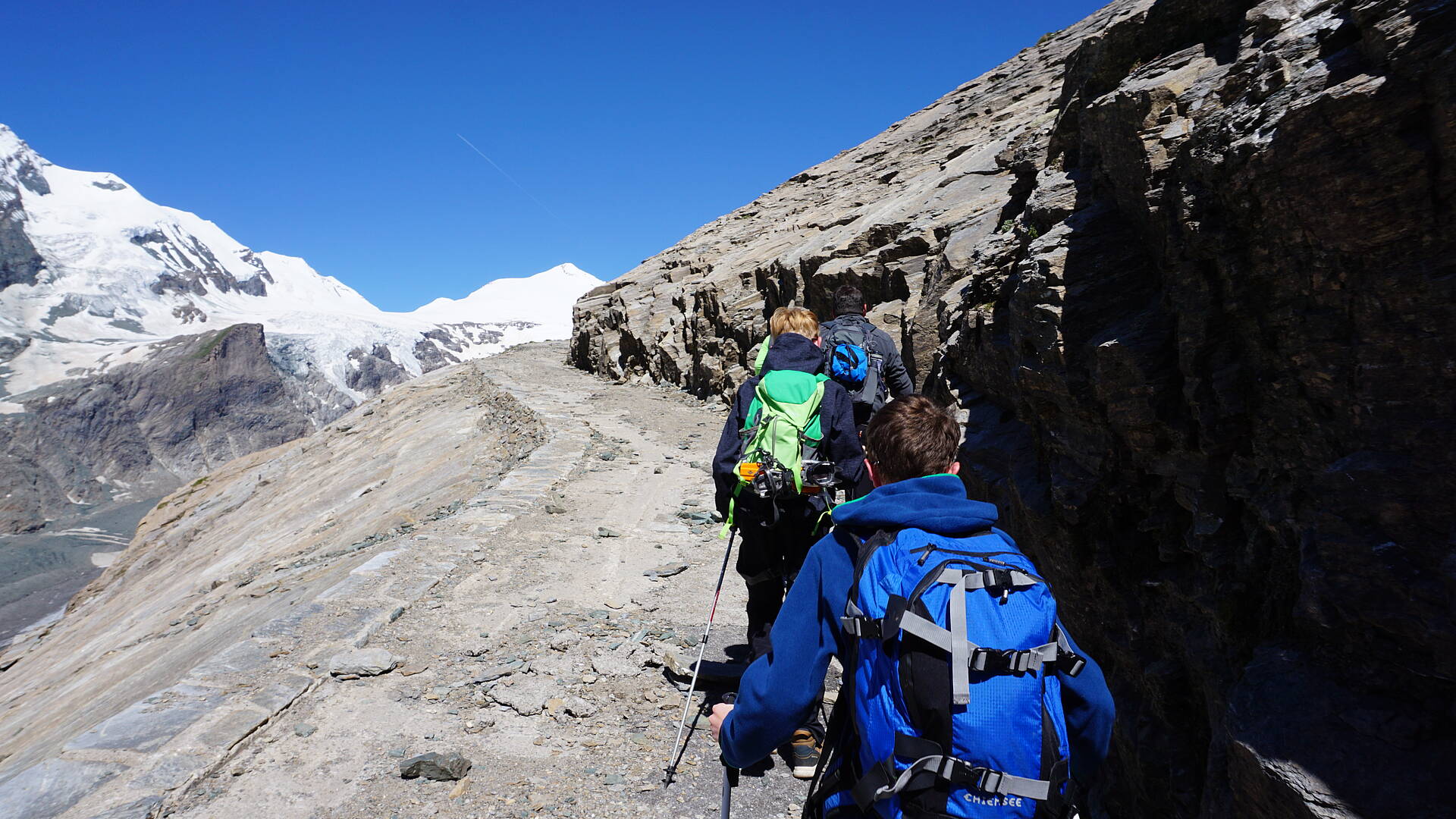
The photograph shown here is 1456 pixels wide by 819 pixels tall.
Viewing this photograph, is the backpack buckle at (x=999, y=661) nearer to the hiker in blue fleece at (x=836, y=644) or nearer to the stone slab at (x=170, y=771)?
the hiker in blue fleece at (x=836, y=644)

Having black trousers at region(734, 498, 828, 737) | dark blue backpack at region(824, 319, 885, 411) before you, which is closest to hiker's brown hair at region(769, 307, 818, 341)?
dark blue backpack at region(824, 319, 885, 411)

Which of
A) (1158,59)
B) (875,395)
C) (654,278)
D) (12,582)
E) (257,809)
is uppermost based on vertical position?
(654,278)

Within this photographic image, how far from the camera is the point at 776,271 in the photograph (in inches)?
776

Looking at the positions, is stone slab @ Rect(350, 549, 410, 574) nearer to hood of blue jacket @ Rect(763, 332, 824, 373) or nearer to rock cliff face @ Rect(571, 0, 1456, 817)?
hood of blue jacket @ Rect(763, 332, 824, 373)

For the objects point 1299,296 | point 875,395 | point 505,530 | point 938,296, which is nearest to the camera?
point 1299,296

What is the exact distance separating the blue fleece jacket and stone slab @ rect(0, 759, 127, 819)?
4.14 meters

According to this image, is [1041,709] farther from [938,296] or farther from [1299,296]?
[938,296]

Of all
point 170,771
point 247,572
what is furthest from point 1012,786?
point 247,572

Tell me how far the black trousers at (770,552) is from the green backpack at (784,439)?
195mm

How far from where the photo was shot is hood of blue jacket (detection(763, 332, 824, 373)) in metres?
4.33

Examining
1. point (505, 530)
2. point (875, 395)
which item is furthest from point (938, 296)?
point (505, 530)

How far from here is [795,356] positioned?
14.3 ft

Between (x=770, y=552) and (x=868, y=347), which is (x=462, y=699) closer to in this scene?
(x=770, y=552)

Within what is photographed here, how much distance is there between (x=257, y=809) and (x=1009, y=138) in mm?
17599
